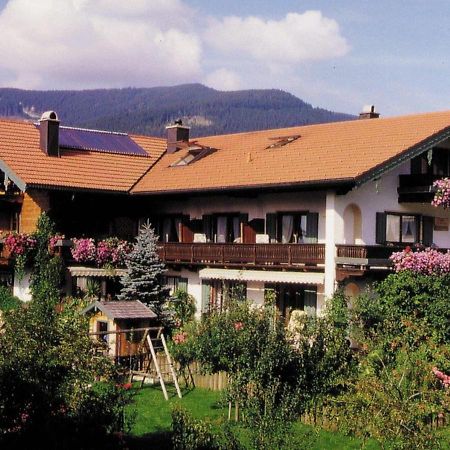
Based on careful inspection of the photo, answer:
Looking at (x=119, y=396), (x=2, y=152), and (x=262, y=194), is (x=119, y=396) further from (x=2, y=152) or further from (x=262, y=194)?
(x=2, y=152)

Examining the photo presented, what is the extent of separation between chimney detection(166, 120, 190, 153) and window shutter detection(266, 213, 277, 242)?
377 inches

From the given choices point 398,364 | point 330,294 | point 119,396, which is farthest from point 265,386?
point 330,294

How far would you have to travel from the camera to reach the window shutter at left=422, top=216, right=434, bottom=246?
32.2m

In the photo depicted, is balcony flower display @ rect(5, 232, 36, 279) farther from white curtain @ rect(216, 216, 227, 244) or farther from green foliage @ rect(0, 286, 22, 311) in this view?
white curtain @ rect(216, 216, 227, 244)

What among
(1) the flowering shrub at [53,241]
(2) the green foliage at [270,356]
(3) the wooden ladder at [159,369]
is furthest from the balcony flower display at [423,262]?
(1) the flowering shrub at [53,241]

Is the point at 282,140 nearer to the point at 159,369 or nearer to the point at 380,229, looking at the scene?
the point at 380,229

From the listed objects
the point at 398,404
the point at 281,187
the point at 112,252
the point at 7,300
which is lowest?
the point at 398,404

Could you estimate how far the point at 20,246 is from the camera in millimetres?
33906

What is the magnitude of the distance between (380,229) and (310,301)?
3.52m

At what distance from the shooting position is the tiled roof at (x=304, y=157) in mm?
29453

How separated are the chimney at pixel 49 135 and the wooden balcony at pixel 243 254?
21.2ft

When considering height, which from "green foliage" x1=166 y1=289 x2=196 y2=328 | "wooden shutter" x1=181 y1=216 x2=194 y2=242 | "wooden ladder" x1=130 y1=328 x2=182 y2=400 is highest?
"wooden shutter" x1=181 y1=216 x2=194 y2=242

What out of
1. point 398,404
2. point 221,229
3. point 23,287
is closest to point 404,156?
point 221,229

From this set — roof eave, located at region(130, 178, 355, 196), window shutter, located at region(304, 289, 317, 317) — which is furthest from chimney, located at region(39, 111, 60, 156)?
window shutter, located at region(304, 289, 317, 317)
